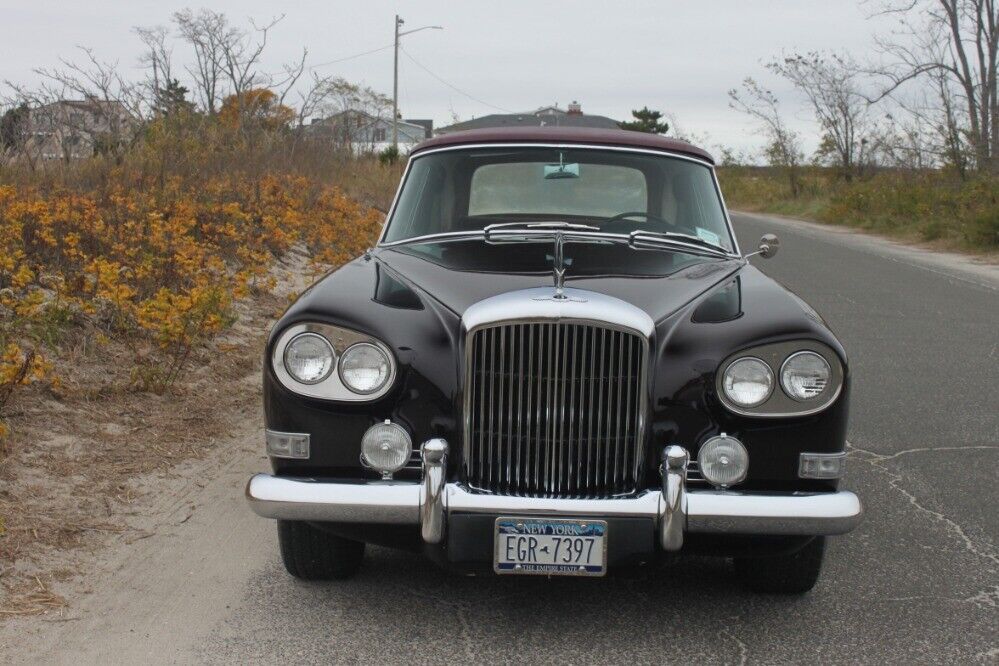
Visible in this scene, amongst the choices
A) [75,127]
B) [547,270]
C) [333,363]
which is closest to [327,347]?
[333,363]

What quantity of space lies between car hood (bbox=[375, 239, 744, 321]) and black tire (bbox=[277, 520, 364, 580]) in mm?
846

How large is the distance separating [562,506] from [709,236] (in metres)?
1.83

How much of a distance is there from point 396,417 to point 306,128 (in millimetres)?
14967

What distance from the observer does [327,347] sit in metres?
3.41

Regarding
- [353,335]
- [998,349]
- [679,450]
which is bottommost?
[998,349]

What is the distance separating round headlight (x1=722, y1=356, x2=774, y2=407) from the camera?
335 cm

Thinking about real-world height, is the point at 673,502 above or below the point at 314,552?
above

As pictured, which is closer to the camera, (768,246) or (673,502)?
(673,502)

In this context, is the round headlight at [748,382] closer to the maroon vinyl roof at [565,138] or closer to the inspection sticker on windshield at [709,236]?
the inspection sticker on windshield at [709,236]

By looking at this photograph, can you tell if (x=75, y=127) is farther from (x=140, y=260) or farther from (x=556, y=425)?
(x=556, y=425)

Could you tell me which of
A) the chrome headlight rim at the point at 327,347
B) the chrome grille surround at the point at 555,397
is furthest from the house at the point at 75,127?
the chrome grille surround at the point at 555,397

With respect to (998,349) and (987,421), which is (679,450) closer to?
(987,421)

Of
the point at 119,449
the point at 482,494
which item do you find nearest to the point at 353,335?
the point at 482,494

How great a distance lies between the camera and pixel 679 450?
3.23 metres
